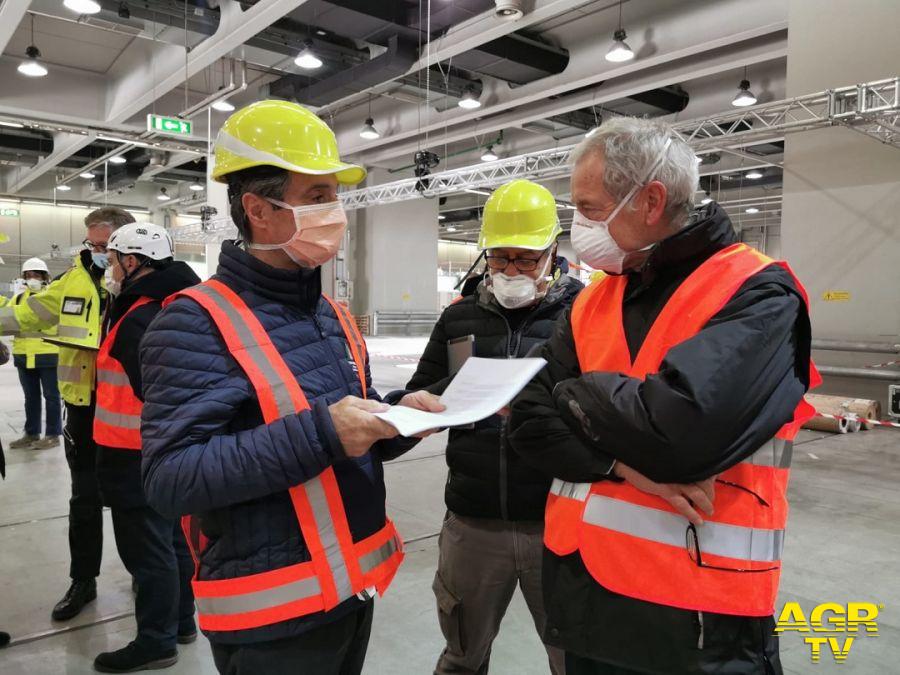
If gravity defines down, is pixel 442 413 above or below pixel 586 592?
above

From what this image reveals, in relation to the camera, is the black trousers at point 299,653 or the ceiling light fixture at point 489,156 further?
the ceiling light fixture at point 489,156

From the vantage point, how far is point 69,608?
323 cm

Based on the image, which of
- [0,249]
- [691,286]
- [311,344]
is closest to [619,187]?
[691,286]

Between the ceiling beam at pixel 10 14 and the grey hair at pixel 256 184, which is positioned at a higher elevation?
the ceiling beam at pixel 10 14

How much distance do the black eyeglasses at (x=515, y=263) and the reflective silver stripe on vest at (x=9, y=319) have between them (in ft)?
13.2

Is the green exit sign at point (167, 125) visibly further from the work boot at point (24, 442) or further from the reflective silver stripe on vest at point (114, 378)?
the reflective silver stripe on vest at point (114, 378)

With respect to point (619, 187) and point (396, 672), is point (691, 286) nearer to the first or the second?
point (619, 187)

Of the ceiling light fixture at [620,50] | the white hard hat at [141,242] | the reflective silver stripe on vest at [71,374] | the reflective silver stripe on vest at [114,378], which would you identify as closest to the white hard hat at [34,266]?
the reflective silver stripe on vest at [71,374]

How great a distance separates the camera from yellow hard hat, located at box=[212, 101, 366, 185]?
4.53 ft

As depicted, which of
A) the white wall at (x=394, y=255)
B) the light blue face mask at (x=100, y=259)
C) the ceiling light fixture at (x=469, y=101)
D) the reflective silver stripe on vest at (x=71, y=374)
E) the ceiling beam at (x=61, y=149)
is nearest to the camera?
the reflective silver stripe on vest at (x=71, y=374)

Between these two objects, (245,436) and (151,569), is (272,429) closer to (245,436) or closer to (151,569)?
(245,436)

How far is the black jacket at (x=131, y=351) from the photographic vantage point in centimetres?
266

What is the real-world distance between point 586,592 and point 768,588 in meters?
0.35

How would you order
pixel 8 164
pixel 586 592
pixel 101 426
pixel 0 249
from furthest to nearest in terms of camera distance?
Result: pixel 0 249, pixel 8 164, pixel 101 426, pixel 586 592
